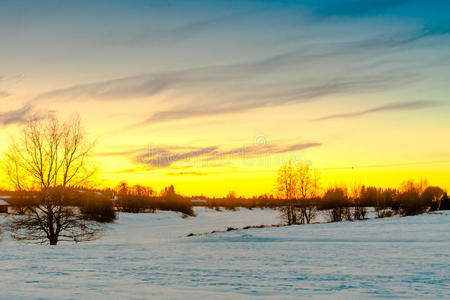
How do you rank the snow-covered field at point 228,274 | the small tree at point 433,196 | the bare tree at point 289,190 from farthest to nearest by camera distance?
the small tree at point 433,196 → the bare tree at point 289,190 → the snow-covered field at point 228,274

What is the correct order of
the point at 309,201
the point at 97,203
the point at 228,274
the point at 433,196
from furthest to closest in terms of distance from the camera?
the point at 433,196
the point at 97,203
the point at 309,201
the point at 228,274

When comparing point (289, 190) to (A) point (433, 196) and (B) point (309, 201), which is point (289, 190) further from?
(A) point (433, 196)

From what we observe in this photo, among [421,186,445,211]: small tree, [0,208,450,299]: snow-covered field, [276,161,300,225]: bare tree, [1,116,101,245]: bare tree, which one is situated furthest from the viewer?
[421,186,445,211]: small tree

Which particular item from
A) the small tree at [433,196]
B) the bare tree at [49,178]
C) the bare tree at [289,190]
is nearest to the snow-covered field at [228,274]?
the bare tree at [49,178]

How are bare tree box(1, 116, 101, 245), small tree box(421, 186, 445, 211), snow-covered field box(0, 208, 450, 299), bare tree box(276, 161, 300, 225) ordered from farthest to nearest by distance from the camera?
small tree box(421, 186, 445, 211), bare tree box(276, 161, 300, 225), bare tree box(1, 116, 101, 245), snow-covered field box(0, 208, 450, 299)

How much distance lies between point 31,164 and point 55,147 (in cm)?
181

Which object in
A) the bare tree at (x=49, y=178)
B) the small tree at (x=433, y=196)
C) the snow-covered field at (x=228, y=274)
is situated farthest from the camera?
the small tree at (x=433, y=196)

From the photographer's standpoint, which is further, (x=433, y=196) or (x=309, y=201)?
(x=433, y=196)

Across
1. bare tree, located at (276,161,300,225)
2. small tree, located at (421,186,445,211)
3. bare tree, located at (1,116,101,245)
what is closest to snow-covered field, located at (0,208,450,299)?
bare tree, located at (1,116,101,245)

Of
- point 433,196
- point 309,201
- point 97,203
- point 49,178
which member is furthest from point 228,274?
point 433,196

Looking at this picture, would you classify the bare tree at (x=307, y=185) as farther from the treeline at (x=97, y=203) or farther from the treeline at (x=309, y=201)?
the treeline at (x=97, y=203)

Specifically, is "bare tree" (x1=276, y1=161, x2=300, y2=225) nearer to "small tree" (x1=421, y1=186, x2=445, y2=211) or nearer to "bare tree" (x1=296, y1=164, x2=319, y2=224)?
"bare tree" (x1=296, y1=164, x2=319, y2=224)

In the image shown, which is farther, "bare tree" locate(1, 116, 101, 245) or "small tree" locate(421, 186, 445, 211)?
"small tree" locate(421, 186, 445, 211)

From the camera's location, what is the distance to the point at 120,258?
1470 centimetres
